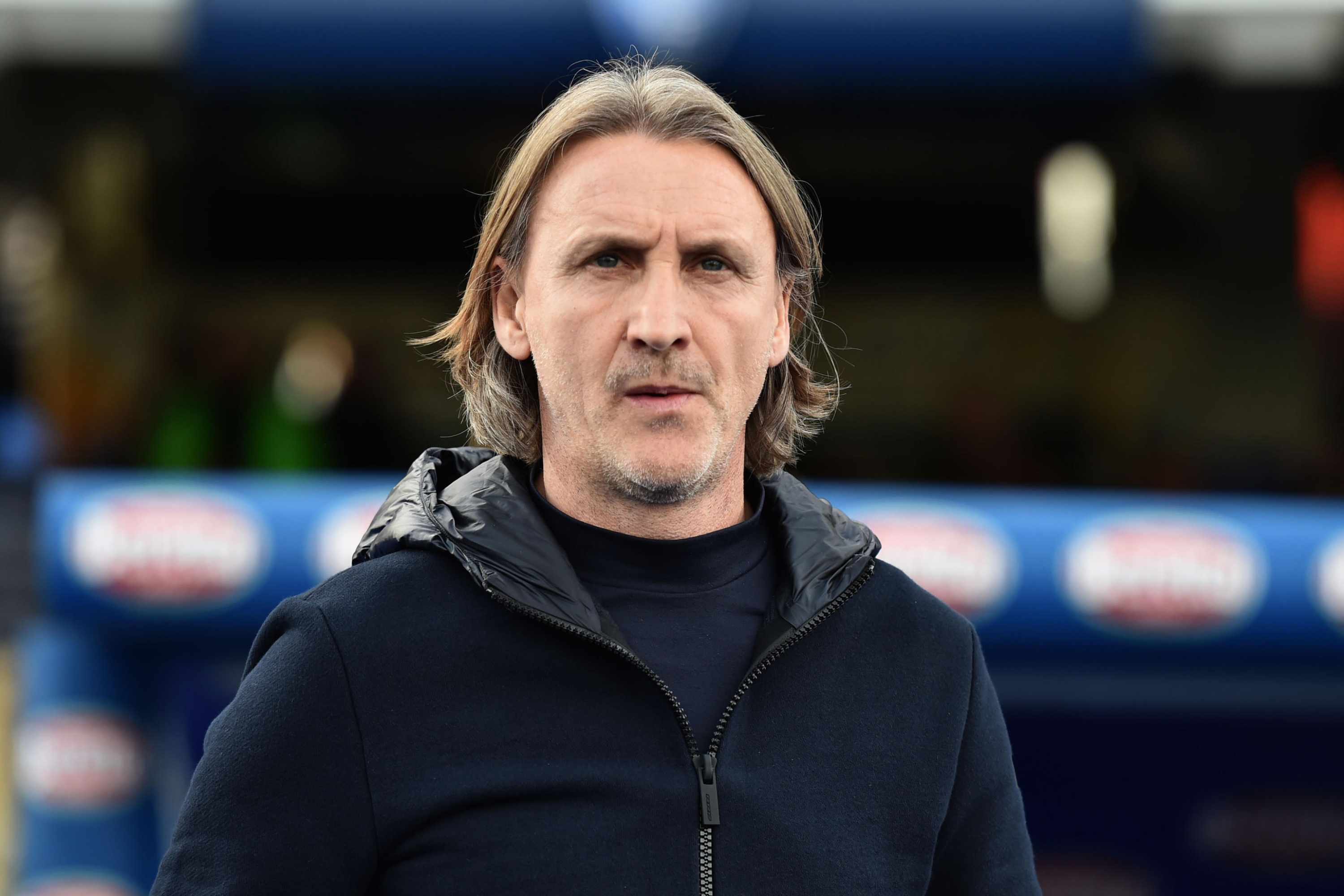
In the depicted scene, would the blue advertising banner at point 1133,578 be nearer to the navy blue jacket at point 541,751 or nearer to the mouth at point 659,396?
the navy blue jacket at point 541,751

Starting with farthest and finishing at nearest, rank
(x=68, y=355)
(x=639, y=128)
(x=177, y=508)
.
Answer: (x=68, y=355), (x=177, y=508), (x=639, y=128)

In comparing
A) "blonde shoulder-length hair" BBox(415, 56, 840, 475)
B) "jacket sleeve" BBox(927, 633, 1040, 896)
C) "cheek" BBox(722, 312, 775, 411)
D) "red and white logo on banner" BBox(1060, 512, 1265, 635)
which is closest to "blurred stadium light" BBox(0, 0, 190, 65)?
"red and white logo on banner" BBox(1060, 512, 1265, 635)

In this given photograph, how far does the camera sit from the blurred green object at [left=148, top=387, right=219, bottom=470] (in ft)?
16.7

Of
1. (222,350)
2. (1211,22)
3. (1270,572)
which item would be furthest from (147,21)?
(1270,572)

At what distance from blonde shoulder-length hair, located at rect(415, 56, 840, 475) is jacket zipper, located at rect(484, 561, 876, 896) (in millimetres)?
336

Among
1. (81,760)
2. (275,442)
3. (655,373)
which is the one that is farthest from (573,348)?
(275,442)

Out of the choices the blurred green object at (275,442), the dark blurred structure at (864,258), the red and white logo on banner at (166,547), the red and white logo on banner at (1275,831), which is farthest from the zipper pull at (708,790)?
the blurred green object at (275,442)

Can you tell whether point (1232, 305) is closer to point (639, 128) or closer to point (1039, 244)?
point (1039, 244)

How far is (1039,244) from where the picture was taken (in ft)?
22.8

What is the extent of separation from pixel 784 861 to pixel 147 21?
15.0 feet

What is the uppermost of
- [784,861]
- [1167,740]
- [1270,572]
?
[784,861]

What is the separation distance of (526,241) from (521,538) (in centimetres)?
35

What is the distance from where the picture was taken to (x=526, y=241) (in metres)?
1.59

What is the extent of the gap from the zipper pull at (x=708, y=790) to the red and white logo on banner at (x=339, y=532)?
2.68 meters
